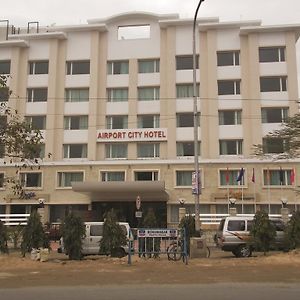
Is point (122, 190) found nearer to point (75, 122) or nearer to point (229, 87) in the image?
point (75, 122)

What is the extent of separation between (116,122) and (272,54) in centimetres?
1518

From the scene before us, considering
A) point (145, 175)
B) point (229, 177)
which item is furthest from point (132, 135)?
point (229, 177)

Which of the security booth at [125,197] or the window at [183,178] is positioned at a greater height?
the window at [183,178]

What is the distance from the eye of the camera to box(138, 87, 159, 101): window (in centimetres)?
4459

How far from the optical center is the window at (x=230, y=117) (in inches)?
1699

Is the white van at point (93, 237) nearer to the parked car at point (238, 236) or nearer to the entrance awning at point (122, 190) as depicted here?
the parked car at point (238, 236)

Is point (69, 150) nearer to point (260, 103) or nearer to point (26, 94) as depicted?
point (26, 94)

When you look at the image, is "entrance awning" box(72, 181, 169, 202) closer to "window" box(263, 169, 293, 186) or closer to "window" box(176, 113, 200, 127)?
"window" box(176, 113, 200, 127)

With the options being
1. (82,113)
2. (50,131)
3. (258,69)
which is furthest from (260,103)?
(50,131)

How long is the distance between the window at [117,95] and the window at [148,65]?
247 cm

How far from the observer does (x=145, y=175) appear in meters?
42.5

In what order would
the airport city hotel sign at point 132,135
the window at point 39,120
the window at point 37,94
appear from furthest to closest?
the window at point 37,94 → the window at point 39,120 → the airport city hotel sign at point 132,135

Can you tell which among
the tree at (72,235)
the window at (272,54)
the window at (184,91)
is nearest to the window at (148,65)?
the window at (184,91)

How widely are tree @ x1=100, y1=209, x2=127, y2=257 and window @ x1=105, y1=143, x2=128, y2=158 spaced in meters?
23.7
